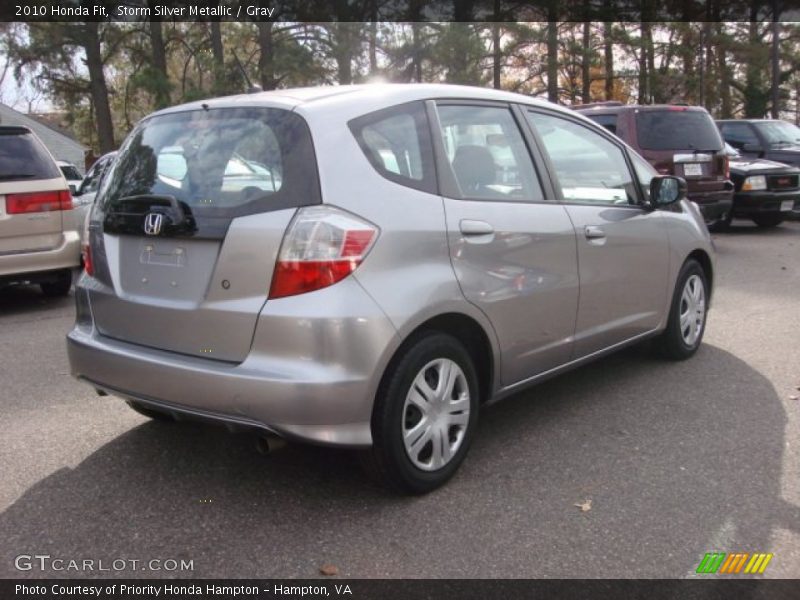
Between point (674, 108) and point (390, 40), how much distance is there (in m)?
15.0

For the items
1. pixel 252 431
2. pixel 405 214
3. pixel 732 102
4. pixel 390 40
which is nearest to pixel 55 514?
pixel 252 431

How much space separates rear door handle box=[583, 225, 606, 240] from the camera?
13.0 ft

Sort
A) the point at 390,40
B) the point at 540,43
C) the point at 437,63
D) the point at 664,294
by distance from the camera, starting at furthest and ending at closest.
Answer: the point at 540,43 < the point at 437,63 < the point at 390,40 < the point at 664,294

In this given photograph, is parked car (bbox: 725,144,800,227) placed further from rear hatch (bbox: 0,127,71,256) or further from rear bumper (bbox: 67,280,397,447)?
rear bumper (bbox: 67,280,397,447)

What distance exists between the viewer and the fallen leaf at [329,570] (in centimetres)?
263

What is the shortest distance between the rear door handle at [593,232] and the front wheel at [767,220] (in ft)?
29.9

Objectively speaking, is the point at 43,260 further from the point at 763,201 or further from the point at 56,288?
the point at 763,201

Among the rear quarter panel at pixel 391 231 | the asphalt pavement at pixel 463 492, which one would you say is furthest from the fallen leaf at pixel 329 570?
the rear quarter panel at pixel 391 231

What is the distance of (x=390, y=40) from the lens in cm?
2339

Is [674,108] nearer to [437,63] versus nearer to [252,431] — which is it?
[252,431]

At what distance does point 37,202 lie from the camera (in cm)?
705

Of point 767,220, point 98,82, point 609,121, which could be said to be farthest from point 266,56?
point 767,220

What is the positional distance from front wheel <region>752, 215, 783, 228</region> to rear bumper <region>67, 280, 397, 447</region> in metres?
10.8

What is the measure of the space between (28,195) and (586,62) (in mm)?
27233
